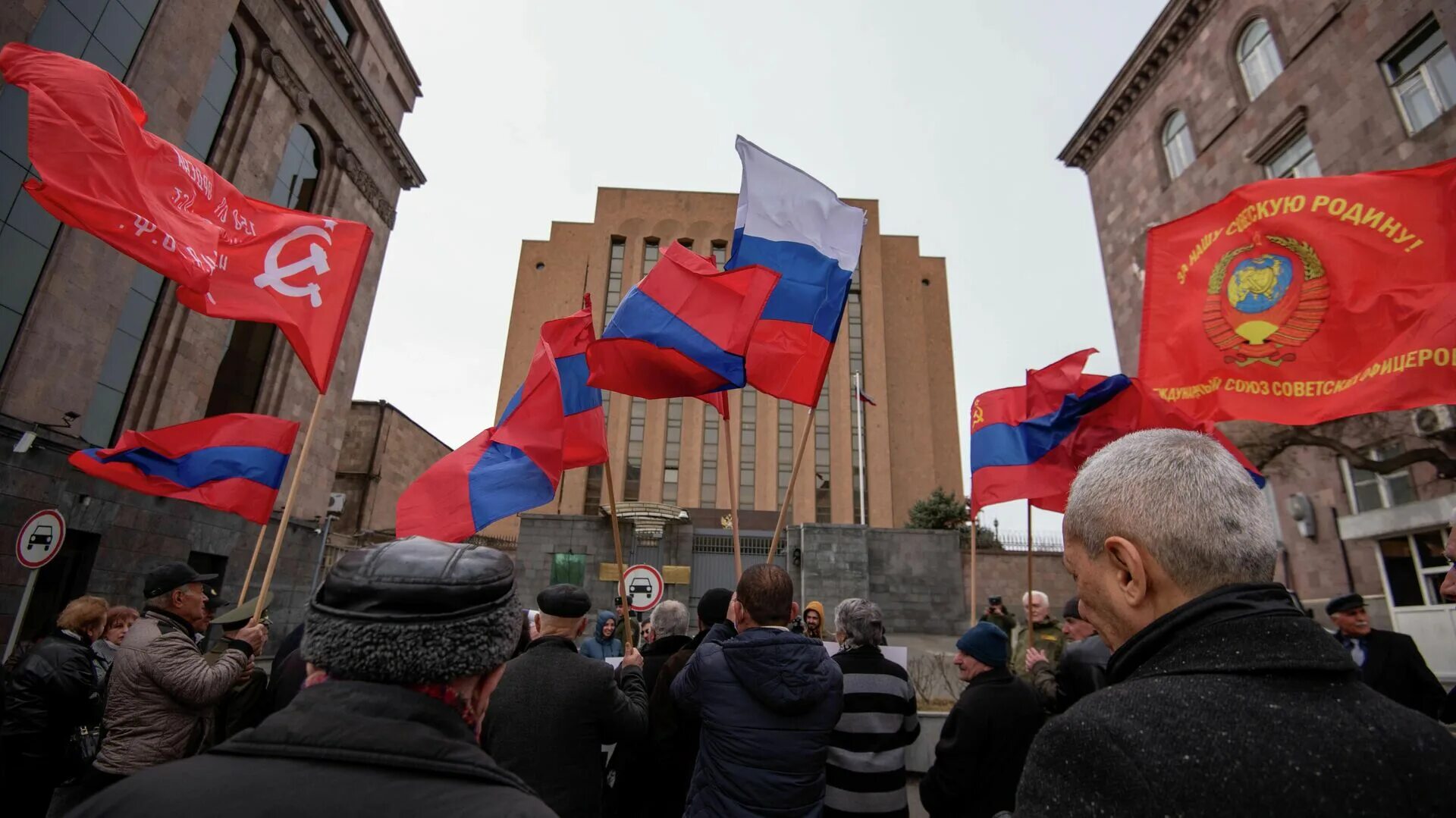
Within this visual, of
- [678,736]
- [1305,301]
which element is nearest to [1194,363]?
[1305,301]

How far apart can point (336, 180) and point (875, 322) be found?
23.8 metres

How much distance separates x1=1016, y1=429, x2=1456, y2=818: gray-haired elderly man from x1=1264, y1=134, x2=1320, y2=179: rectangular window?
703 inches

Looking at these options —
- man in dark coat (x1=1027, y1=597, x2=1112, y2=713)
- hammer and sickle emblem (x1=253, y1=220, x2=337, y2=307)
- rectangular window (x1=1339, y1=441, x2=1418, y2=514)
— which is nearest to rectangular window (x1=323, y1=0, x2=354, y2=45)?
hammer and sickle emblem (x1=253, y1=220, x2=337, y2=307)

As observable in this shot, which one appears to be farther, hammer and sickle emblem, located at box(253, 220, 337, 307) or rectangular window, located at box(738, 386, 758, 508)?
rectangular window, located at box(738, 386, 758, 508)

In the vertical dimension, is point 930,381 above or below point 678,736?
above

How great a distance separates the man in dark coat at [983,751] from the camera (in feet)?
11.0

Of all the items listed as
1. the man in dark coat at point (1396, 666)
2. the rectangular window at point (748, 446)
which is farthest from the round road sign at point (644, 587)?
the rectangular window at point (748, 446)

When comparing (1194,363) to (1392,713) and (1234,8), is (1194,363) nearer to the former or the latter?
(1392,713)

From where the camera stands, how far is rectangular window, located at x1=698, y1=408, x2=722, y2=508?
3111 cm

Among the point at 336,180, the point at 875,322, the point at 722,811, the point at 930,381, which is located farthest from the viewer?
the point at 930,381

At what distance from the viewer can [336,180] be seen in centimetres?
1905

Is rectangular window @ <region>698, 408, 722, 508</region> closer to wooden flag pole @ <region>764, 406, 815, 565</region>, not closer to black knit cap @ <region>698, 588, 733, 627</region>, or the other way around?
wooden flag pole @ <region>764, 406, 815, 565</region>

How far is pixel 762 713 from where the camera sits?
3053mm

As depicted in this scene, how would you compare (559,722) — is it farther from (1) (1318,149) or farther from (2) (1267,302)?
(1) (1318,149)
